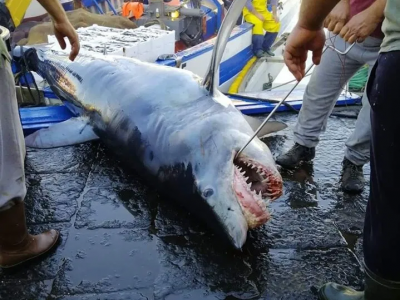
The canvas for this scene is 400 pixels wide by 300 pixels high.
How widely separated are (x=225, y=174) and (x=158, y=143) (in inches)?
23.7

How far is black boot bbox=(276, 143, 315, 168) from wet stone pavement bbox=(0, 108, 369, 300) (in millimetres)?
85

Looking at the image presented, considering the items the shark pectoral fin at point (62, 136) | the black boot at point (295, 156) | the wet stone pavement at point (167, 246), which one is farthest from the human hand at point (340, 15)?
the shark pectoral fin at point (62, 136)

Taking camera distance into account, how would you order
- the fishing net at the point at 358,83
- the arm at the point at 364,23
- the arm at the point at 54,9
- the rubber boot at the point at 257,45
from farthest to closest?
1. the rubber boot at the point at 257,45
2. the fishing net at the point at 358,83
3. the arm at the point at 54,9
4. the arm at the point at 364,23

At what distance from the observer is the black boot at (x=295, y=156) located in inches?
130

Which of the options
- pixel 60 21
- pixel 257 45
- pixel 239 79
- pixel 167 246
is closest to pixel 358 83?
pixel 239 79

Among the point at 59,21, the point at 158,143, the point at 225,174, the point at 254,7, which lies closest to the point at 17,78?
the point at 59,21

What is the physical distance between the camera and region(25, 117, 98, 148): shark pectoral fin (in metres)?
3.52

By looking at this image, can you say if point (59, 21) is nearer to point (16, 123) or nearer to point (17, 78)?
point (16, 123)

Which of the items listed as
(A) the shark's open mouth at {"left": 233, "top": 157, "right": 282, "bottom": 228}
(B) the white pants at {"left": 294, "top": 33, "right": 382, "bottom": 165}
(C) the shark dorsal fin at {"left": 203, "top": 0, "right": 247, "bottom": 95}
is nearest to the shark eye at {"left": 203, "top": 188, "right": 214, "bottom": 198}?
(A) the shark's open mouth at {"left": 233, "top": 157, "right": 282, "bottom": 228}

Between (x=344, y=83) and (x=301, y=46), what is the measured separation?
131 centimetres

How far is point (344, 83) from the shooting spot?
3.20 meters

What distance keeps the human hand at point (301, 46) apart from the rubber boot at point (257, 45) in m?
8.44

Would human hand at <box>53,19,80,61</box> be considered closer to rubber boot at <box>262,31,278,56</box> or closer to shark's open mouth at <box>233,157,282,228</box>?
shark's open mouth at <box>233,157,282,228</box>

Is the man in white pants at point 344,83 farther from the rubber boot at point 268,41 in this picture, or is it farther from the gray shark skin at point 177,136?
the rubber boot at point 268,41
